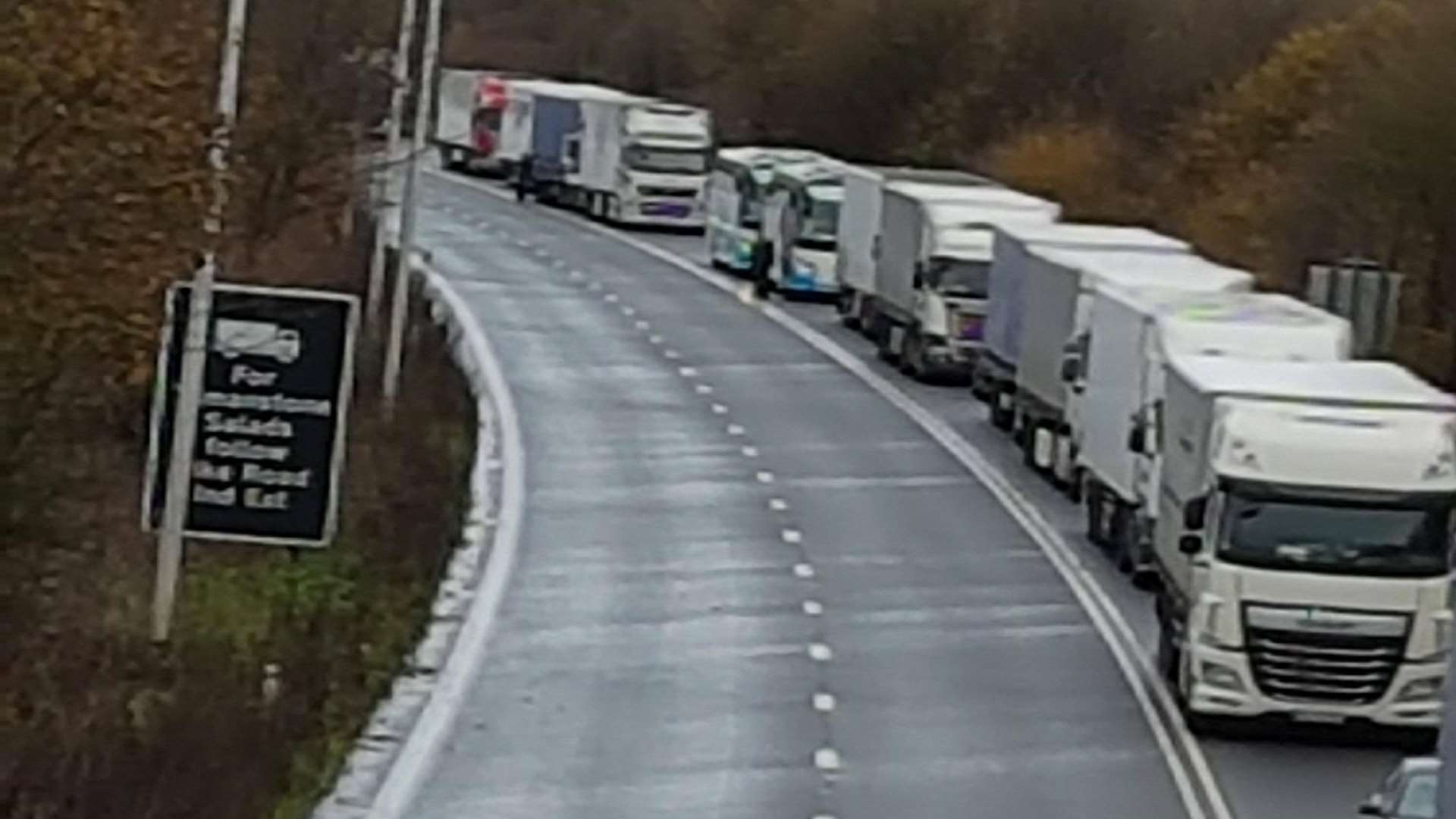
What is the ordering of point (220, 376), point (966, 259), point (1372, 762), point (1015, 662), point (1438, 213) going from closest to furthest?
1. point (220, 376)
2. point (1372, 762)
3. point (1015, 662)
4. point (1438, 213)
5. point (966, 259)

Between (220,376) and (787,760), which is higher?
(220,376)

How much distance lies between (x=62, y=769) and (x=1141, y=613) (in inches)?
757

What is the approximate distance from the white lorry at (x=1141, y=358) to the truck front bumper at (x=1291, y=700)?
601 centimetres

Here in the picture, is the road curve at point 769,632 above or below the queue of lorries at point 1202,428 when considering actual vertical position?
below

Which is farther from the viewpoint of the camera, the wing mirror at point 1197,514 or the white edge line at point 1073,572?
the wing mirror at point 1197,514

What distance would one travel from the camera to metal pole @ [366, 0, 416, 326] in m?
52.8

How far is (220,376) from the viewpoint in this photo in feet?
91.6

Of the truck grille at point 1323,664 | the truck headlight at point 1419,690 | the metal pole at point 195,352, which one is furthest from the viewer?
the truck headlight at point 1419,690

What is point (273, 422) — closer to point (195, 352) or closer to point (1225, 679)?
point (195, 352)

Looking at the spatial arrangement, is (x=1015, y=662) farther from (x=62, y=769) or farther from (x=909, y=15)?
(x=909, y=15)

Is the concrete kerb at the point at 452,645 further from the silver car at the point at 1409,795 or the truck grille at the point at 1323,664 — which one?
the silver car at the point at 1409,795

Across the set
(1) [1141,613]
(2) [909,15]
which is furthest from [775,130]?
(1) [1141,613]

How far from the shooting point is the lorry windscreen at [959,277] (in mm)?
60656

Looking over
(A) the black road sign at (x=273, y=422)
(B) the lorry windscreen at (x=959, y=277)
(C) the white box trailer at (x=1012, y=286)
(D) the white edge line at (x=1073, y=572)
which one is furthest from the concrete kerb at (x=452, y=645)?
(B) the lorry windscreen at (x=959, y=277)
